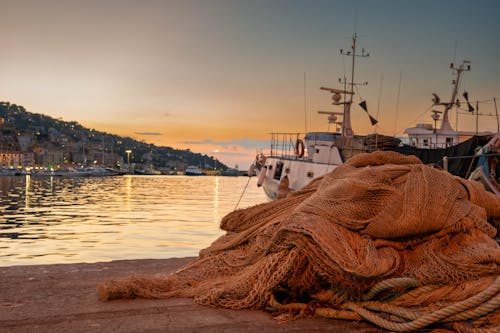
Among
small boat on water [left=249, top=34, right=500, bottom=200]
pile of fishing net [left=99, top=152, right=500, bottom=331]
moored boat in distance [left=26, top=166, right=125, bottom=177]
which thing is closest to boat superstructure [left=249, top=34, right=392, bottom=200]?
small boat on water [left=249, top=34, right=500, bottom=200]

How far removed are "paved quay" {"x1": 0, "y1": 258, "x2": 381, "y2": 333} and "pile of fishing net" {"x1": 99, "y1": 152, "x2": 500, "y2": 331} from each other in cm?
12

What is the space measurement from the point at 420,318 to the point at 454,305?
21cm

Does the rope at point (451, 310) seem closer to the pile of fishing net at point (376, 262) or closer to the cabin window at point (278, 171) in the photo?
the pile of fishing net at point (376, 262)

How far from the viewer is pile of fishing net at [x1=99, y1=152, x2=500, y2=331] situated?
3.31 metres

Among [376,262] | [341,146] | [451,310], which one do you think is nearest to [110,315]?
[376,262]

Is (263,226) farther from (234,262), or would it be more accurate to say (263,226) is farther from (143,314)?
(143,314)

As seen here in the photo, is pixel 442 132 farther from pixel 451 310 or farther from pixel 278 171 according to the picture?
pixel 451 310

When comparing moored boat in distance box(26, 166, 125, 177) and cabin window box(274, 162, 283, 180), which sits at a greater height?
cabin window box(274, 162, 283, 180)

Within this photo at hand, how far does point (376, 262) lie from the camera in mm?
3385

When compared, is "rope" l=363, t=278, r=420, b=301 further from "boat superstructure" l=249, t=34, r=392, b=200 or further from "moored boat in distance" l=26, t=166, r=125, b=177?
"moored boat in distance" l=26, t=166, r=125, b=177

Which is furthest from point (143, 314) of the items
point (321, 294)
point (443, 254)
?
point (443, 254)

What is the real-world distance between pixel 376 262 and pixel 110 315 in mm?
1761

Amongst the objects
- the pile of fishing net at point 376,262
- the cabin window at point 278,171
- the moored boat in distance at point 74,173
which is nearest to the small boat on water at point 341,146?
the cabin window at point 278,171

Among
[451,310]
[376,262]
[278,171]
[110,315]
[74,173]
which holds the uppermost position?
[278,171]
